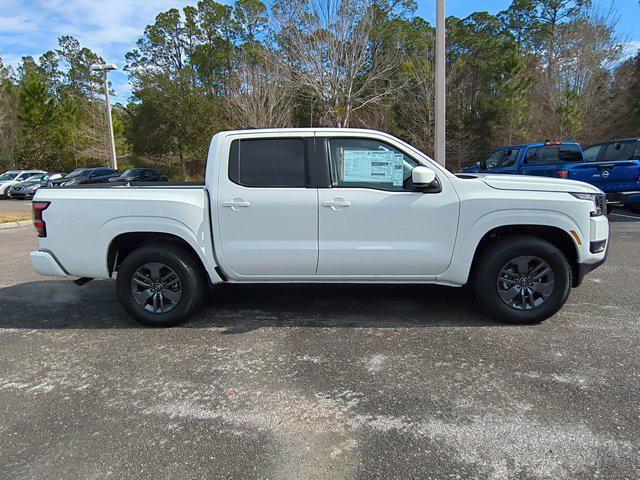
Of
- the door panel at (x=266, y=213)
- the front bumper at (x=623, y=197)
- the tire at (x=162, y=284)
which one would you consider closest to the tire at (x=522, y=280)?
the door panel at (x=266, y=213)

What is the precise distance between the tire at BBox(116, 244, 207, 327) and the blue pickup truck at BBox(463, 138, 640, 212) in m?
9.62

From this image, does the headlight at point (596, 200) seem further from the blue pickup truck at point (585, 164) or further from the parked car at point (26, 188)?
the parked car at point (26, 188)

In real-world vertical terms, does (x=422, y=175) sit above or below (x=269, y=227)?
above

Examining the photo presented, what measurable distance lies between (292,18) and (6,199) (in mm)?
18959

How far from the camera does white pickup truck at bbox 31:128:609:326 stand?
4227mm

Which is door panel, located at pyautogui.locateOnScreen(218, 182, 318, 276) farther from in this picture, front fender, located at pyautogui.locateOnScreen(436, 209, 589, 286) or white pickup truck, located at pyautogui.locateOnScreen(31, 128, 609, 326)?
front fender, located at pyautogui.locateOnScreen(436, 209, 589, 286)

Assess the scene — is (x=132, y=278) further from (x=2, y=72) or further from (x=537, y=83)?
(x=2, y=72)

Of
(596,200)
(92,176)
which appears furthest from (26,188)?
(596,200)

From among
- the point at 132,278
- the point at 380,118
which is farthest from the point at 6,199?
the point at 132,278

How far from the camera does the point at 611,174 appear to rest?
420 inches

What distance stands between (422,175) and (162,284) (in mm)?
2788

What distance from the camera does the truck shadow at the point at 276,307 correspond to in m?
4.59

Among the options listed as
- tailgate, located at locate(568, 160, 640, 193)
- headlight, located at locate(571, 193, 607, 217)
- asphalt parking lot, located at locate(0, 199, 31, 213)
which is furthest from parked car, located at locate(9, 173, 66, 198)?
headlight, located at locate(571, 193, 607, 217)

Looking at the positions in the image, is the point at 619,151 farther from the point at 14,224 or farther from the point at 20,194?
the point at 20,194
